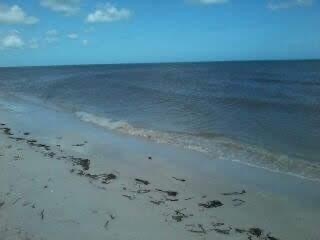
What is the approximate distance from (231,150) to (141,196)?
562 cm

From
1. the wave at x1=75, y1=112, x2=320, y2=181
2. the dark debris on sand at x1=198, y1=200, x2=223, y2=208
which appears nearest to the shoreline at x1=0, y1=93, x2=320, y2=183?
the wave at x1=75, y1=112, x2=320, y2=181

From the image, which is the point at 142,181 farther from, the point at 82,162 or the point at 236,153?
the point at 236,153

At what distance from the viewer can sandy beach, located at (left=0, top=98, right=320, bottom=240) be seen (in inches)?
258

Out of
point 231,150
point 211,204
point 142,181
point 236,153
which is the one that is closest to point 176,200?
point 211,204

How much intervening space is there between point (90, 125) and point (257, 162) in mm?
9145

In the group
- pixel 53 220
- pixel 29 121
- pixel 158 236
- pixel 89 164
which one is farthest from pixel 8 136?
pixel 158 236

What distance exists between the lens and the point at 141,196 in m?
8.23

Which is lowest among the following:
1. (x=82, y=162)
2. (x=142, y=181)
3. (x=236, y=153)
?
(x=236, y=153)

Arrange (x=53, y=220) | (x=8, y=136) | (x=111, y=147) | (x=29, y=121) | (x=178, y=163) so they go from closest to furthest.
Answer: (x=53, y=220)
(x=178, y=163)
(x=111, y=147)
(x=8, y=136)
(x=29, y=121)

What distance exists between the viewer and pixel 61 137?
14641 mm

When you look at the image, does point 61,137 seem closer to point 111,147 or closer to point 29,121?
point 111,147

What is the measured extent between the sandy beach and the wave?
620mm

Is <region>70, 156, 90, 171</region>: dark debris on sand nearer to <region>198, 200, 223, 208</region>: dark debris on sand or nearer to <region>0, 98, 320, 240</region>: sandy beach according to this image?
<region>0, 98, 320, 240</region>: sandy beach

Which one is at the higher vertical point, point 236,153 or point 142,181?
point 142,181
